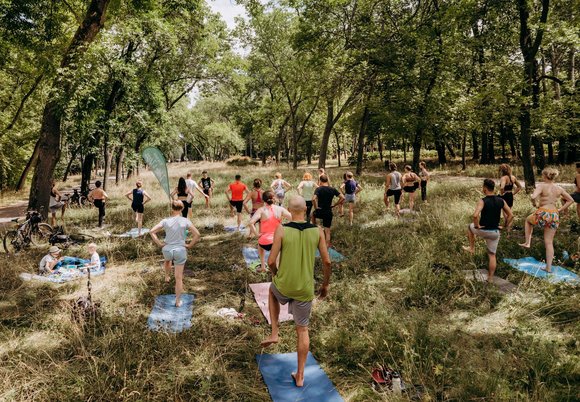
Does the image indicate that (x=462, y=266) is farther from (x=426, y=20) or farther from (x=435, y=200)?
(x=426, y=20)

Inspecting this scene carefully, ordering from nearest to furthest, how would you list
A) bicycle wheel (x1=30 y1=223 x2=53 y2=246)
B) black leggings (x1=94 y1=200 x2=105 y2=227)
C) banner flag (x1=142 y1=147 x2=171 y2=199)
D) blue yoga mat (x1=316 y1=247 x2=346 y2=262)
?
blue yoga mat (x1=316 y1=247 x2=346 y2=262), banner flag (x1=142 y1=147 x2=171 y2=199), bicycle wheel (x1=30 y1=223 x2=53 y2=246), black leggings (x1=94 y1=200 x2=105 y2=227)

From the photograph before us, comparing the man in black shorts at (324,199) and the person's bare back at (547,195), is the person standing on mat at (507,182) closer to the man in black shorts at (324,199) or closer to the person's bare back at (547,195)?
the person's bare back at (547,195)

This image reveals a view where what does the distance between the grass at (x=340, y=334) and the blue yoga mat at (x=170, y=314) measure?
0.58 ft

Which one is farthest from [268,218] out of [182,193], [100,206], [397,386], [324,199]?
[100,206]

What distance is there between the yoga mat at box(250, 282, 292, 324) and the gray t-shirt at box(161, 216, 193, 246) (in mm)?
1960

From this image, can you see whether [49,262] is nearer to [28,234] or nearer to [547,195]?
[28,234]

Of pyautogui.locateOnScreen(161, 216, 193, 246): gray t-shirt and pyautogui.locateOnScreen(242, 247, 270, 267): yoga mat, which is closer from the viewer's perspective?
pyautogui.locateOnScreen(161, 216, 193, 246): gray t-shirt

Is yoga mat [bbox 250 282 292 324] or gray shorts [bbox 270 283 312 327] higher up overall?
gray shorts [bbox 270 283 312 327]

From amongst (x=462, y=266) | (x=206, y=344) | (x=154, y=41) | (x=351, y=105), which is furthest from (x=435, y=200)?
(x=154, y=41)

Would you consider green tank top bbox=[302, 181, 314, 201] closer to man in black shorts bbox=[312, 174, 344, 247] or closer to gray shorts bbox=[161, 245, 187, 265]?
man in black shorts bbox=[312, 174, 344, 247]

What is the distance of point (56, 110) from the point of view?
11430 millimetres

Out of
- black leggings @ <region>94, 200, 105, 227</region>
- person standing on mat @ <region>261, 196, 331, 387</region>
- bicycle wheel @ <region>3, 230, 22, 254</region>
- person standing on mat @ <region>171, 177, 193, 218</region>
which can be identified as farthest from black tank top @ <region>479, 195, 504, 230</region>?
bicycle wheel @ <region>3, 230, 22, 254</region>

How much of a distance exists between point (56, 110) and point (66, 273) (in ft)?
20.2

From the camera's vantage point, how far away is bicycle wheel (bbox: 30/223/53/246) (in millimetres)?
11188
